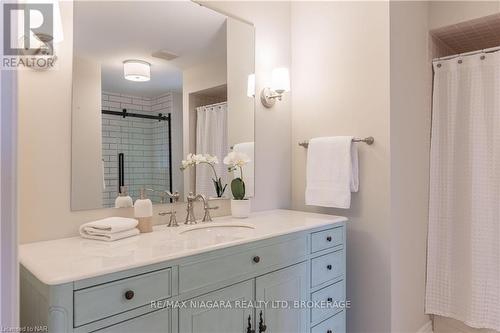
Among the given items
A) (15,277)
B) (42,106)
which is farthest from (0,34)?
(42,106)

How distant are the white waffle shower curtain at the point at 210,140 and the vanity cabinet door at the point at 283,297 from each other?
25.6 inches

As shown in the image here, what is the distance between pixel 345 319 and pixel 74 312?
60.1 inches

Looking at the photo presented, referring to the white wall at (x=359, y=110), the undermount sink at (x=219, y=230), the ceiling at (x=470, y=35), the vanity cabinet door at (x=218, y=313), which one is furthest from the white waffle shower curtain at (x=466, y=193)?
the vanity cabinet door at (x=218, y=313)

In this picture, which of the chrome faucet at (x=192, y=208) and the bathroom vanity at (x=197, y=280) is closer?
the bathroom vanity at (x=197, y=280)

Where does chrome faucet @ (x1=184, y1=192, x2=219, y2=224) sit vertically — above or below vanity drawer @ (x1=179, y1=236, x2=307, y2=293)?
above

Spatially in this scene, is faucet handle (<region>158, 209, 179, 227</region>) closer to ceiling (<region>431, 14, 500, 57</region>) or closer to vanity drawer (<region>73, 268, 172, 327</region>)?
vanity drawer (<region>73, 268, 172, 327</region>)

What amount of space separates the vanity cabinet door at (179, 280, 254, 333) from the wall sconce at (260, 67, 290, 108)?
1.24m

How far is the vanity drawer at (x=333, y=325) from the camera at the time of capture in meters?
1.70

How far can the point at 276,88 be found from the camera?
2.13m

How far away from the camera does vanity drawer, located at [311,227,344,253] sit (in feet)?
5.53

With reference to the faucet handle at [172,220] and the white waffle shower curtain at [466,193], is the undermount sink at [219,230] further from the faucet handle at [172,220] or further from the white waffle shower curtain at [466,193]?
the white waffle shower curtain at [466,193]

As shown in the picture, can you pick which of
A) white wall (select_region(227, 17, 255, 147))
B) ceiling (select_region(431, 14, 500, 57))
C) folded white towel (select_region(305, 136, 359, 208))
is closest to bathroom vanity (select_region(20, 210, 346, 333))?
folded white towel (select_region(305, 136, 359, 208))

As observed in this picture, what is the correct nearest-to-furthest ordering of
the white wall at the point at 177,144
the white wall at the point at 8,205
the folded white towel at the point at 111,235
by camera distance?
the white wall at the point at 8,205, the folded white towel at the point at 111,235, the white wall at the point at 177,144

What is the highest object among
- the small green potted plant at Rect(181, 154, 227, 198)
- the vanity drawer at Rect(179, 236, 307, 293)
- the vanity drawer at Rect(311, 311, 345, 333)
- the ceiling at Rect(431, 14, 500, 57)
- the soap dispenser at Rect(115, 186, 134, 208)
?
the ceiling at Rect(431, 14, 500, 57)
